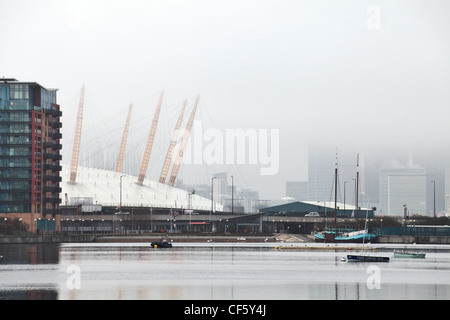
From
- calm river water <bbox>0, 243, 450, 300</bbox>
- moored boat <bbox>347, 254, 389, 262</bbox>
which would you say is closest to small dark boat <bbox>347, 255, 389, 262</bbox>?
moored boat <bbox>347, 254, 389, 262</bbox>

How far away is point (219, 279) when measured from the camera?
88.9m

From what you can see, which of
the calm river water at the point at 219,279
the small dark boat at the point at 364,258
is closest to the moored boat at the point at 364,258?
the small dark boat at the point at 364,258

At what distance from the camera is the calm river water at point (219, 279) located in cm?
7300

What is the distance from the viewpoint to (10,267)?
106312 millimetres

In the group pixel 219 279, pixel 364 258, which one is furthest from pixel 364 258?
pixel 219 279

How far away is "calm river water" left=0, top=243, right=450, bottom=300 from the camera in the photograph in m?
73.0

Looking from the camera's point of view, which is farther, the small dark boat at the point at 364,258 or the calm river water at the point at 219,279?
the small dark boat at the point at 364,258

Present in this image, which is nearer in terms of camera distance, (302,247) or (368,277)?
(368,277)

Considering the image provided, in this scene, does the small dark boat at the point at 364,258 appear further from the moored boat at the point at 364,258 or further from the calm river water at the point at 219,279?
the calm river water at the point at 219,279

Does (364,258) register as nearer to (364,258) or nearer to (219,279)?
(364,258)
